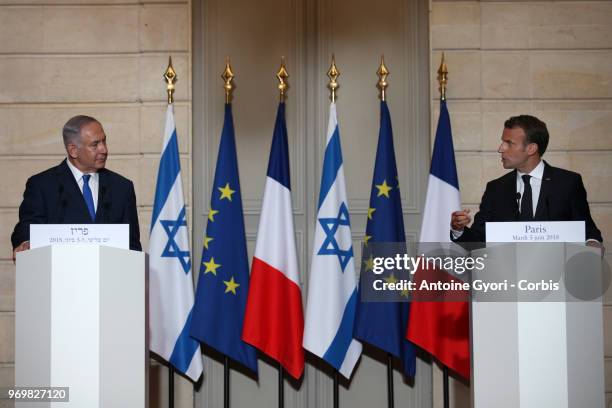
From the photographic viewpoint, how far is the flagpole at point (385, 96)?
6.18m

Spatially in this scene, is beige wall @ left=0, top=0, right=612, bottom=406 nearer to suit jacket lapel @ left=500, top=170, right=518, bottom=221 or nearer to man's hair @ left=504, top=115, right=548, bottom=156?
suit jacket lapel @ left=500, top=170, right=518, bottom=221

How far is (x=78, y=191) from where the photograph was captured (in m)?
5.30

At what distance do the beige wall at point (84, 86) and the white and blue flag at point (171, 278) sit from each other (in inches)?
7.6

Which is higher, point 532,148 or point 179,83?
point 179,83

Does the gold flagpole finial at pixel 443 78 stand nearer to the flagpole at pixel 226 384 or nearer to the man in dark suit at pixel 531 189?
the man in dark suit at pixel 531 189

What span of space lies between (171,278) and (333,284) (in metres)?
1.12

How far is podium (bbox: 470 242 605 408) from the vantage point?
4133 millimetres

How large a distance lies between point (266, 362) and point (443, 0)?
2.94m

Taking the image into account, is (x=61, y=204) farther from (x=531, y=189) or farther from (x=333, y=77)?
(x=531, y=189)

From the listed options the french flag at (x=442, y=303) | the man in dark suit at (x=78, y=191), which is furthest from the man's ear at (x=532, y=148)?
the man in dark suit at (x=78, y=191)

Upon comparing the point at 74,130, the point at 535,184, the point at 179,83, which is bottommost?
the point at 535,184

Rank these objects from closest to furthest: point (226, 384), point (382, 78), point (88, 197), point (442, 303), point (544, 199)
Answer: point (544, 199) → point (88, 197) → point (442, 303) → point (226, 384) → point (382, 78)

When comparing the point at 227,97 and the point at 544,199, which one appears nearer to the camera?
the point at 544,199

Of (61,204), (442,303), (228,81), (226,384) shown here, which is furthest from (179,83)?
(442,303)
